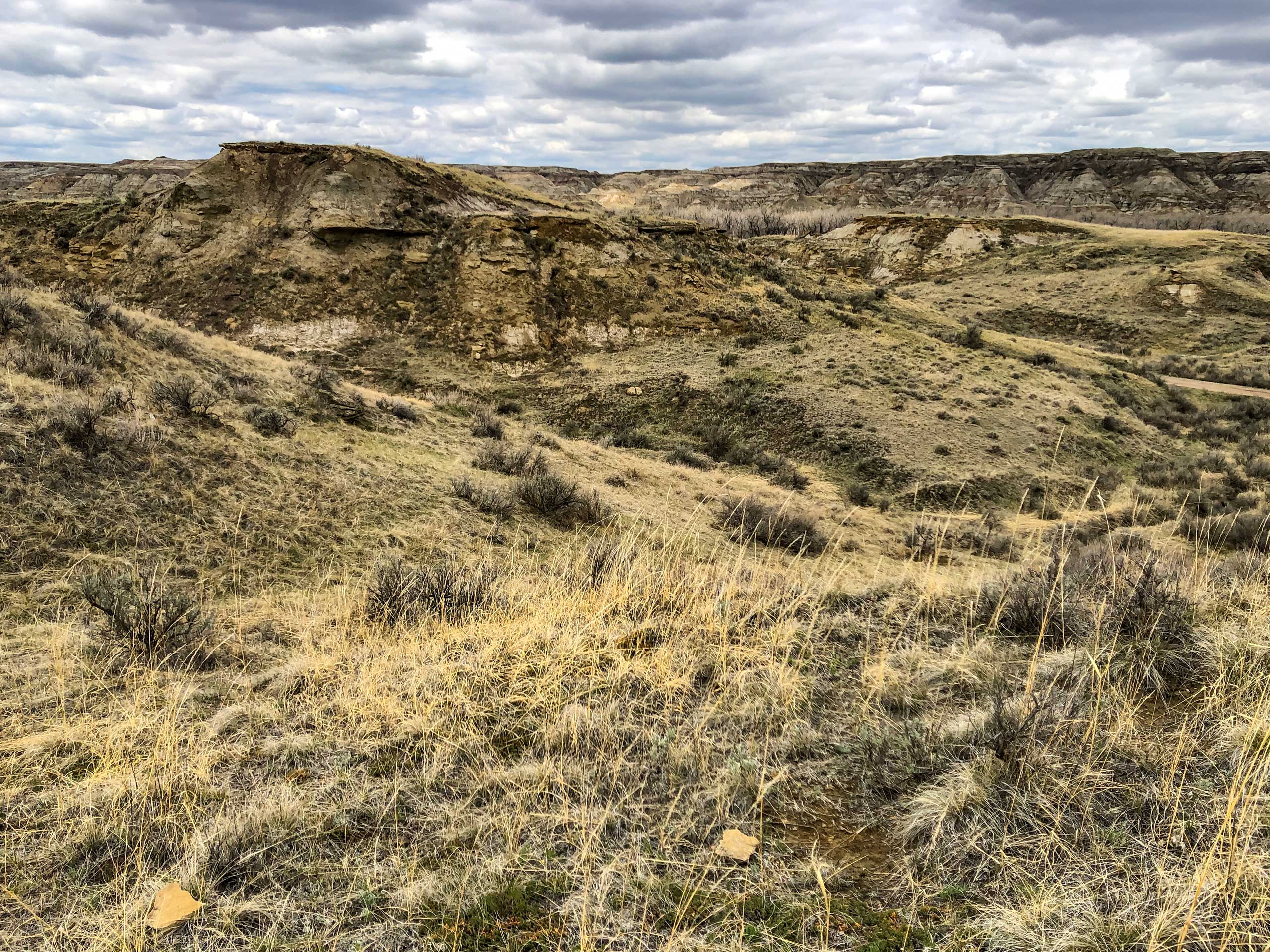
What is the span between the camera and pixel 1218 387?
2614 cm

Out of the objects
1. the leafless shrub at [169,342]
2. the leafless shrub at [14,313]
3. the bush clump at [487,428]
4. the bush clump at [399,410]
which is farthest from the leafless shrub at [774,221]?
the leafless shrub at [14,313]

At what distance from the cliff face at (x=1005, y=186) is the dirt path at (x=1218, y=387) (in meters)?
49.8

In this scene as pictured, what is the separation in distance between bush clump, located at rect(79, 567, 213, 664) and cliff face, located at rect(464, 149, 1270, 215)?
239ft

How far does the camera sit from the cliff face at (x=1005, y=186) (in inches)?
3068

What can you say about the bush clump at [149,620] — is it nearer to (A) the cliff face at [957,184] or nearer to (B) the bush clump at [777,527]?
(B) the bush clump at [777,527]

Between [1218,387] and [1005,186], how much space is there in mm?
74215

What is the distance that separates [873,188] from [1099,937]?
104m

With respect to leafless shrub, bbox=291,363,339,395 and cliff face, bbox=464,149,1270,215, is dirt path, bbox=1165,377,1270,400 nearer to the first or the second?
leafless shrub, bbox=291,363,339,395

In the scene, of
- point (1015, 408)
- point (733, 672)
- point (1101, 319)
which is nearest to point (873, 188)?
point (1101, 319)

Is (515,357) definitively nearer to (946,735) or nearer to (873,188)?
(946,735)

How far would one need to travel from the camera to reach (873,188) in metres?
92.4

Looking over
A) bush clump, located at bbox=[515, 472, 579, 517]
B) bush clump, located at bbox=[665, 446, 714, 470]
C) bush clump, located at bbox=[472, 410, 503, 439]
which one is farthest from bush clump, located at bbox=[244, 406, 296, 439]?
bush clump, located at bbox=[665, 446, 714, 470]

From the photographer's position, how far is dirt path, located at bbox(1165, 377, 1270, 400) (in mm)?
25031

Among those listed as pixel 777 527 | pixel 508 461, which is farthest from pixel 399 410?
pixel 777 527
